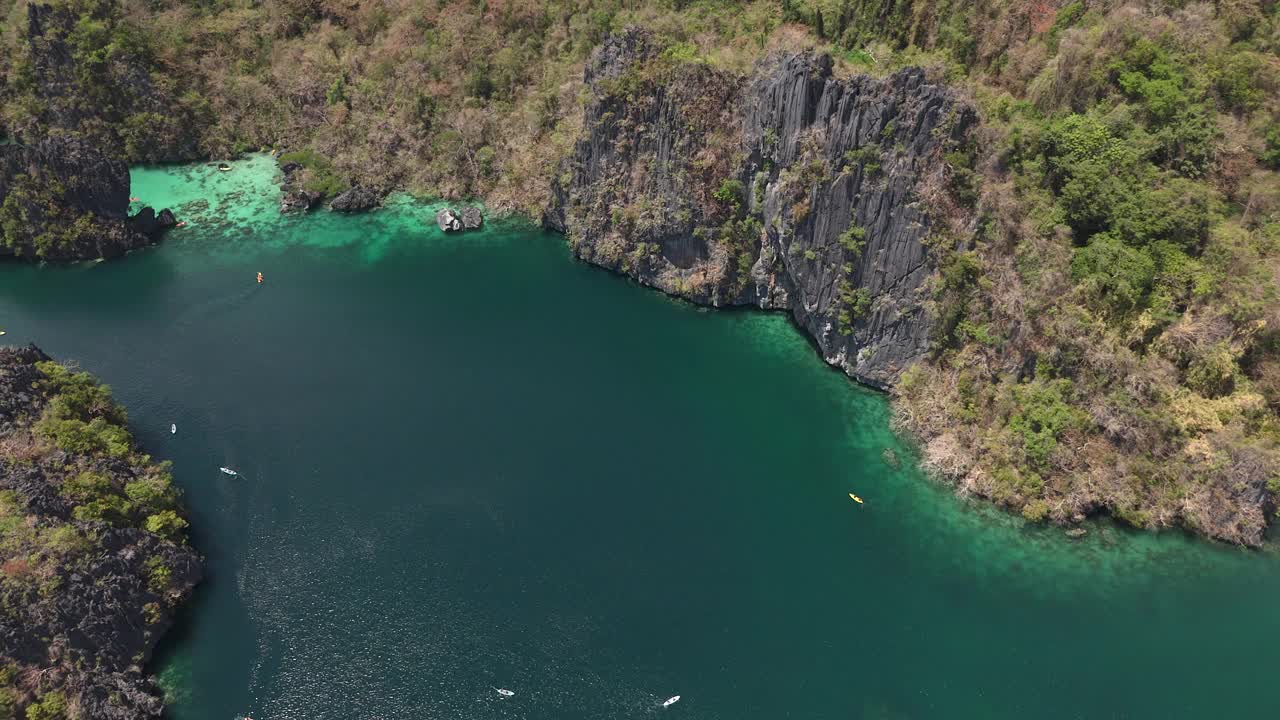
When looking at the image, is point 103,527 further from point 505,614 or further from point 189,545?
point 505,614

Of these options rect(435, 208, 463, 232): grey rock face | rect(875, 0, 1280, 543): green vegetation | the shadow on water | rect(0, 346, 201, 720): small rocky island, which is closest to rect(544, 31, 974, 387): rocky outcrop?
rect(875, 0, 1280, 543): green vegetation

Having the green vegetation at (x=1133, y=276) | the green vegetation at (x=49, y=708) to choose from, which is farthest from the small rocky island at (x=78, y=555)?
the green vegetation at (x=1133, y=276)

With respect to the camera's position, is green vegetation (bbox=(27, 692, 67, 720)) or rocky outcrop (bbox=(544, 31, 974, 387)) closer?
green vegetation (bbox=(27, 692, 67, 720))

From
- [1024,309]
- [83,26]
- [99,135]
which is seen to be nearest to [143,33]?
[83,26]

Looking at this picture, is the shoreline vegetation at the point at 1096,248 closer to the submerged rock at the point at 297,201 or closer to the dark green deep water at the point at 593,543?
the dark green deep water at the point at 593,543

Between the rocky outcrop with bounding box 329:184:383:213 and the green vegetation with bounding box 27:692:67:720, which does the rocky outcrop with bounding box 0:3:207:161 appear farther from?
the green vegetation with bounding box 27:692:67:720

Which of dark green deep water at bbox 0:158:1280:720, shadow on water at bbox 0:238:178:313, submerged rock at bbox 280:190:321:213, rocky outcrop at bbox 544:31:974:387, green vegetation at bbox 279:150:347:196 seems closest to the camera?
dark green deep water at bbox 0:158:1280:720
